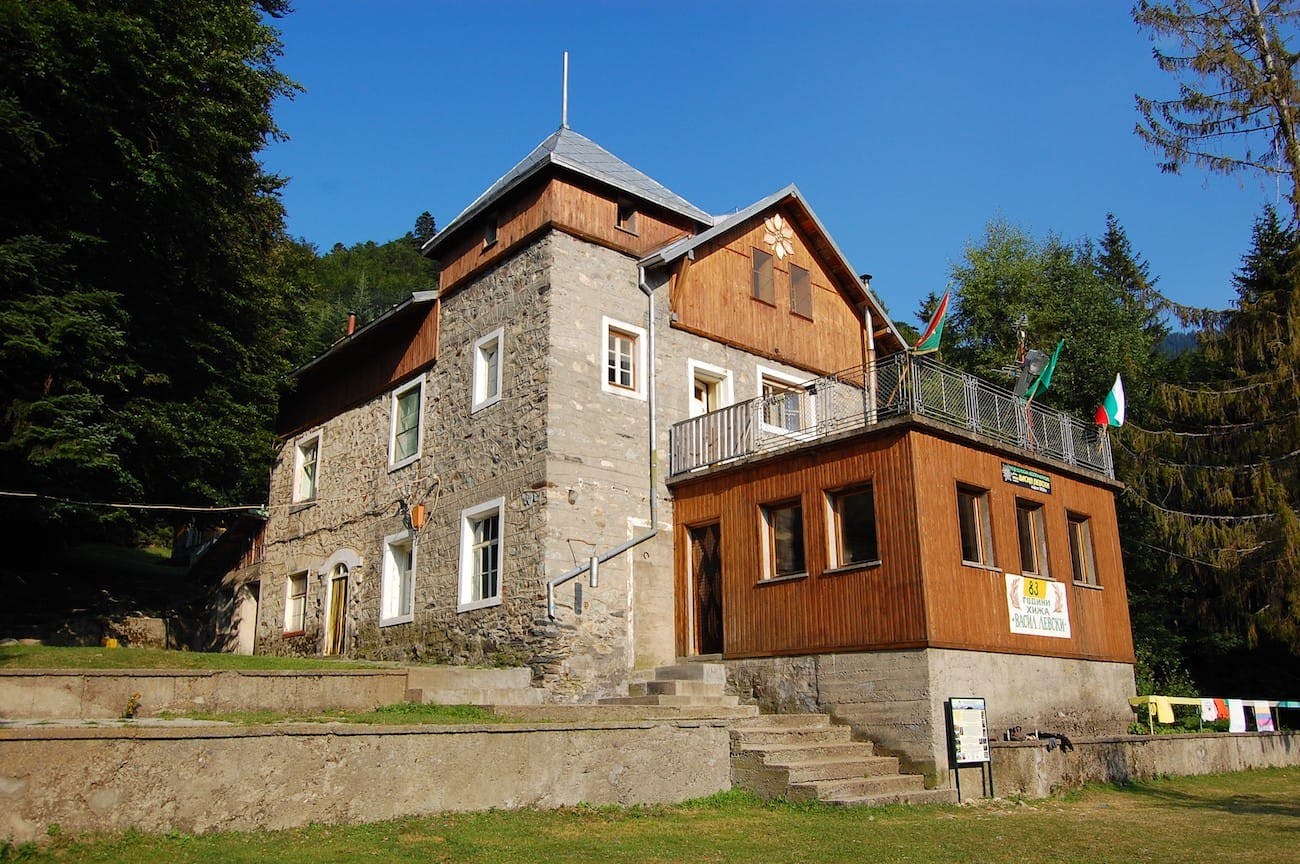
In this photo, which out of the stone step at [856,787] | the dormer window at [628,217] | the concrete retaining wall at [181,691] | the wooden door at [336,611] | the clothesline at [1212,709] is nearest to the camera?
the concrete retaining wall at [181,691]

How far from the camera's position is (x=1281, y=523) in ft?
57.0

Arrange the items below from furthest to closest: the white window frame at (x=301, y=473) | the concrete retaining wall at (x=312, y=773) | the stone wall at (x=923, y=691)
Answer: the white window frame at (x=301, y=473) → the stone wall at (x=923, y=691) → the concrete retaining wall at (x=312, y=773)

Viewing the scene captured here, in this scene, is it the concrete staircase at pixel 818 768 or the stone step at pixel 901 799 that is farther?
the concrete staircase at pixel 818 768

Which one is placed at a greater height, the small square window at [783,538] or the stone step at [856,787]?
the small square window at [783,538]

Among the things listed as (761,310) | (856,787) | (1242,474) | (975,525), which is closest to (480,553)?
(761,310)

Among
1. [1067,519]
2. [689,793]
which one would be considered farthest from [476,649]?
[1067,519]

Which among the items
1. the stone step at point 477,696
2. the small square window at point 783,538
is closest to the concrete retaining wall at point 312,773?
the stone step at point 477,696

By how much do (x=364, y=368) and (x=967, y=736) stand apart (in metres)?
14.9

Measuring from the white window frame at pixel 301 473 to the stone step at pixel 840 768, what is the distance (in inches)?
571

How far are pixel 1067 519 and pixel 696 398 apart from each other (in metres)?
6.67

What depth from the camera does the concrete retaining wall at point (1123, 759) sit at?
40.4 ft

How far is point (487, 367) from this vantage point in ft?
58.0

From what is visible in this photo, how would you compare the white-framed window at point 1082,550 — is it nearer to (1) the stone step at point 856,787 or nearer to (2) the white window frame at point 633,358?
(1) the stone step at point 856,787

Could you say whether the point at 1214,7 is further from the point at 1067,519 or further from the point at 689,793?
the point at 689,793
